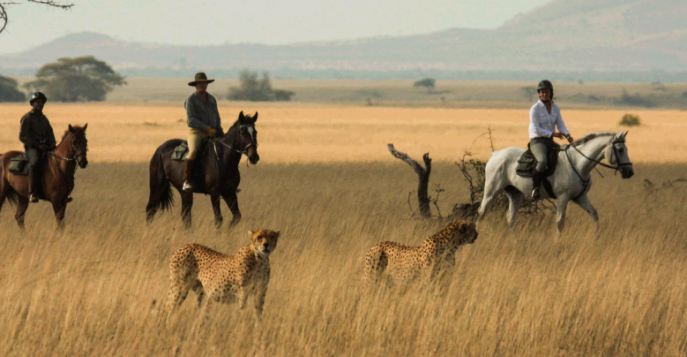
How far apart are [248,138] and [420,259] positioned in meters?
5.03

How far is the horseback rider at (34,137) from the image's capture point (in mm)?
12828

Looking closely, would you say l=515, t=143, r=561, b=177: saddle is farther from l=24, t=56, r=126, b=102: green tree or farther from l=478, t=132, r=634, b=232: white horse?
l=24, t=56, r=126, b=102: green tree

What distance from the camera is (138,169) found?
26516mm

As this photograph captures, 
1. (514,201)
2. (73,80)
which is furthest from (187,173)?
(73,80)

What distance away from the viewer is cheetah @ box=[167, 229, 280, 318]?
758 centimetres

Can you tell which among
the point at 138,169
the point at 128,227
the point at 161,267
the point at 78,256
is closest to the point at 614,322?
the point at 161,267

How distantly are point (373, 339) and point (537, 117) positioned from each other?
6004mm

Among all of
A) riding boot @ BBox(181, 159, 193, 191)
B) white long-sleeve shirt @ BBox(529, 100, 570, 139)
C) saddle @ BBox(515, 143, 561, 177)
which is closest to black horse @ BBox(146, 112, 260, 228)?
riding boot @ BBox(181, 159, 193, 191)

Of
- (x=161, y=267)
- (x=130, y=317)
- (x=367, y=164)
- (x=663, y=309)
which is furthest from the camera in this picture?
(x=367, y=164)

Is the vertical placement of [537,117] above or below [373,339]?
above

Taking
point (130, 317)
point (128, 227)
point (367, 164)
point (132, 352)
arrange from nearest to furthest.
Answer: point (132, 352) < point (130, 317) < point (128, 227) < point (367, 164)

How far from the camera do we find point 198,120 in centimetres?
1345

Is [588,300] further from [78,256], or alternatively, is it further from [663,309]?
[78,256]

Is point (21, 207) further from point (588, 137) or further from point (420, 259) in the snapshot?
point (588, 137)
